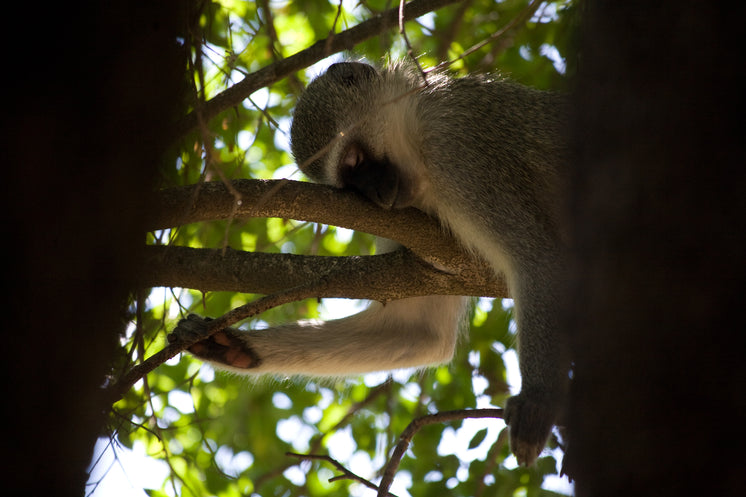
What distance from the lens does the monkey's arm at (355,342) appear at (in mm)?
3715

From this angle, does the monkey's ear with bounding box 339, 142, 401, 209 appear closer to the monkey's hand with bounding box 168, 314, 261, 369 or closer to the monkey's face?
the monkey's face

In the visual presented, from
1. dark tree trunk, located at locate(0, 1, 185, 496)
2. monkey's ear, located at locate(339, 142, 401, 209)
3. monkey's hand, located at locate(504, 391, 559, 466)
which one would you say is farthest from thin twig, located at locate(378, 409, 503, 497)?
dark tree trunk, located at locate(0, 1, 185, 496)

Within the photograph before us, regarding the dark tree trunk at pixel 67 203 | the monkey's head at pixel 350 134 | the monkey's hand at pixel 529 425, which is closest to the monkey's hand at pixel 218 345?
the monkey's head at pixel 350 134

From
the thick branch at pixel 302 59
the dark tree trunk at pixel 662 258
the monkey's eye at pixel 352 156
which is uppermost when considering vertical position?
the thick branch at pixel 302 59

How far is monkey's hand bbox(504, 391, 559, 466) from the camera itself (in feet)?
8.55

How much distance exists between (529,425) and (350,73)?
2263 mm

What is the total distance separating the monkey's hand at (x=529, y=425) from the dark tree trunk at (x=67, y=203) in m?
1.97

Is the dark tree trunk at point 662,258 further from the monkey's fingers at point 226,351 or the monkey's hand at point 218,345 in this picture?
the monkey's fingers at point 226,351

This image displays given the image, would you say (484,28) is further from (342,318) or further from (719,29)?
(719,29)

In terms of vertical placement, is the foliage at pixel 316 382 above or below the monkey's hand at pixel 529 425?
above

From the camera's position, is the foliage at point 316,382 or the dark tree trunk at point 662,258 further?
the foliage at point 316,382

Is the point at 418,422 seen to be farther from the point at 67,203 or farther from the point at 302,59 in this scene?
the point at 67,203

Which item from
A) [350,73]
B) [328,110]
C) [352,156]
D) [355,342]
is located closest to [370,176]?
[352,156]

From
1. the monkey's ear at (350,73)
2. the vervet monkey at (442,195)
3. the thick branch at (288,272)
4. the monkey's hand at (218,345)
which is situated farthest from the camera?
the monkey's ear at (350,73)
